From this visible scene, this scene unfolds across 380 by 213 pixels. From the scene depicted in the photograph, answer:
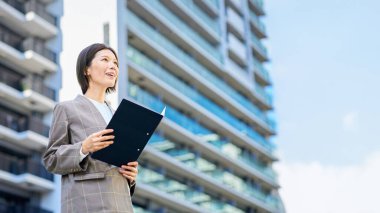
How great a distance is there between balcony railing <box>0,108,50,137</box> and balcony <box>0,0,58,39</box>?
437 cm

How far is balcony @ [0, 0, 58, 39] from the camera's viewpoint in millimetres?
33344

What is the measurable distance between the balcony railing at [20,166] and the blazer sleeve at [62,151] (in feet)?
91.3

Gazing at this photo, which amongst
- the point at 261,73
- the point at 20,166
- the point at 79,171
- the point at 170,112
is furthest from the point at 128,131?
the point at 261,73

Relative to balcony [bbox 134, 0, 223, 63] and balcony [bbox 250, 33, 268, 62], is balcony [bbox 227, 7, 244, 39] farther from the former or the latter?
balcony [bbox 134, 0, 223, 63]

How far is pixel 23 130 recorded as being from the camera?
3192cm

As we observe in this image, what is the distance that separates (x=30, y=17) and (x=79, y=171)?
31.4 metres

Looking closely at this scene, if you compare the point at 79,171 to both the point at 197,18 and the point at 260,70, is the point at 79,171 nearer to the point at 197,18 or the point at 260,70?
the point at 197,18

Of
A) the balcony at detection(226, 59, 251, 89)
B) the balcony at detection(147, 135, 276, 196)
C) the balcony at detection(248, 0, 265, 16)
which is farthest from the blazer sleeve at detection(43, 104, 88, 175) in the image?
the balcony at detection(248, 0, 265, 16)

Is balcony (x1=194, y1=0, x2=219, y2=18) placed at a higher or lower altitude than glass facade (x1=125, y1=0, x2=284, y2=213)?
higher

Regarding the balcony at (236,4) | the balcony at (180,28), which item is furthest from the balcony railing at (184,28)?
the balcony at (236,4)

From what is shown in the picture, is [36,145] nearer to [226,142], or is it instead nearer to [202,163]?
[202,163]

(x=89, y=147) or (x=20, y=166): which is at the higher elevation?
(x=20, y=166)

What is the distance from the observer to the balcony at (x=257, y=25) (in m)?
56.2

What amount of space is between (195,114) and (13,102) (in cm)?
1394
